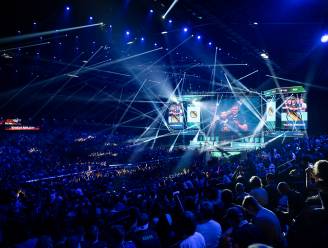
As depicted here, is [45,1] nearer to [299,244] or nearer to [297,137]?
[299,244]

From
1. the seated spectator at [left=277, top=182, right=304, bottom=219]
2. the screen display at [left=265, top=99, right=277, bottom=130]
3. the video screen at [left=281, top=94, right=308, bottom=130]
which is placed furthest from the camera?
the screen display at [left=265, top=99, right=277, bottom=130]

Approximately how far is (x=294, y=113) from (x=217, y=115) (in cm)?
714

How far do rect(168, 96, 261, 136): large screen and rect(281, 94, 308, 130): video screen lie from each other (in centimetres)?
287

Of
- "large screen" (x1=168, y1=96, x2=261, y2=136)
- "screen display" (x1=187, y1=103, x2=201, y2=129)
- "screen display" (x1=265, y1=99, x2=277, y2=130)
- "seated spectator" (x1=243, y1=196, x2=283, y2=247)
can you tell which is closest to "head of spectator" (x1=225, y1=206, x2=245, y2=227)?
"seated spectator" (x1=243, y1=196, x2=283, y2=247)

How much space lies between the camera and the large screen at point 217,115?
944 inches

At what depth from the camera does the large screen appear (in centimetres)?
2398

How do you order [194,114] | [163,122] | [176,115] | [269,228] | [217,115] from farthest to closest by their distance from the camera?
[163,122], [176,115], [194,114], [217,115], [269,228]

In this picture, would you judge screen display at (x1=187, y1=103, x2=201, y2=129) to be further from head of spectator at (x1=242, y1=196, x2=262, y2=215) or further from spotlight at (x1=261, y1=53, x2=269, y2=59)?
head of spectator at (x1=242, y1=196, x2=262, y2=215)

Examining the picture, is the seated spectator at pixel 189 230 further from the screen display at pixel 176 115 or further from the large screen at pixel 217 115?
the screen display at pixel 176 115

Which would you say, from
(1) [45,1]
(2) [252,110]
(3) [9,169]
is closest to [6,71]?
(3) [9,169]

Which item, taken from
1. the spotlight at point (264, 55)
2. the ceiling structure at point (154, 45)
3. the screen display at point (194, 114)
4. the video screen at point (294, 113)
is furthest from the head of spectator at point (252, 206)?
the screen display at point (194, 114)

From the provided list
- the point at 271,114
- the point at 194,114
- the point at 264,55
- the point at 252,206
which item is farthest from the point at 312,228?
the point at 194,114

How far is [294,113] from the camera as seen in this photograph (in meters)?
20.0

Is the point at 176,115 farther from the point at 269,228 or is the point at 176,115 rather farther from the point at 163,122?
the point at 269,228
